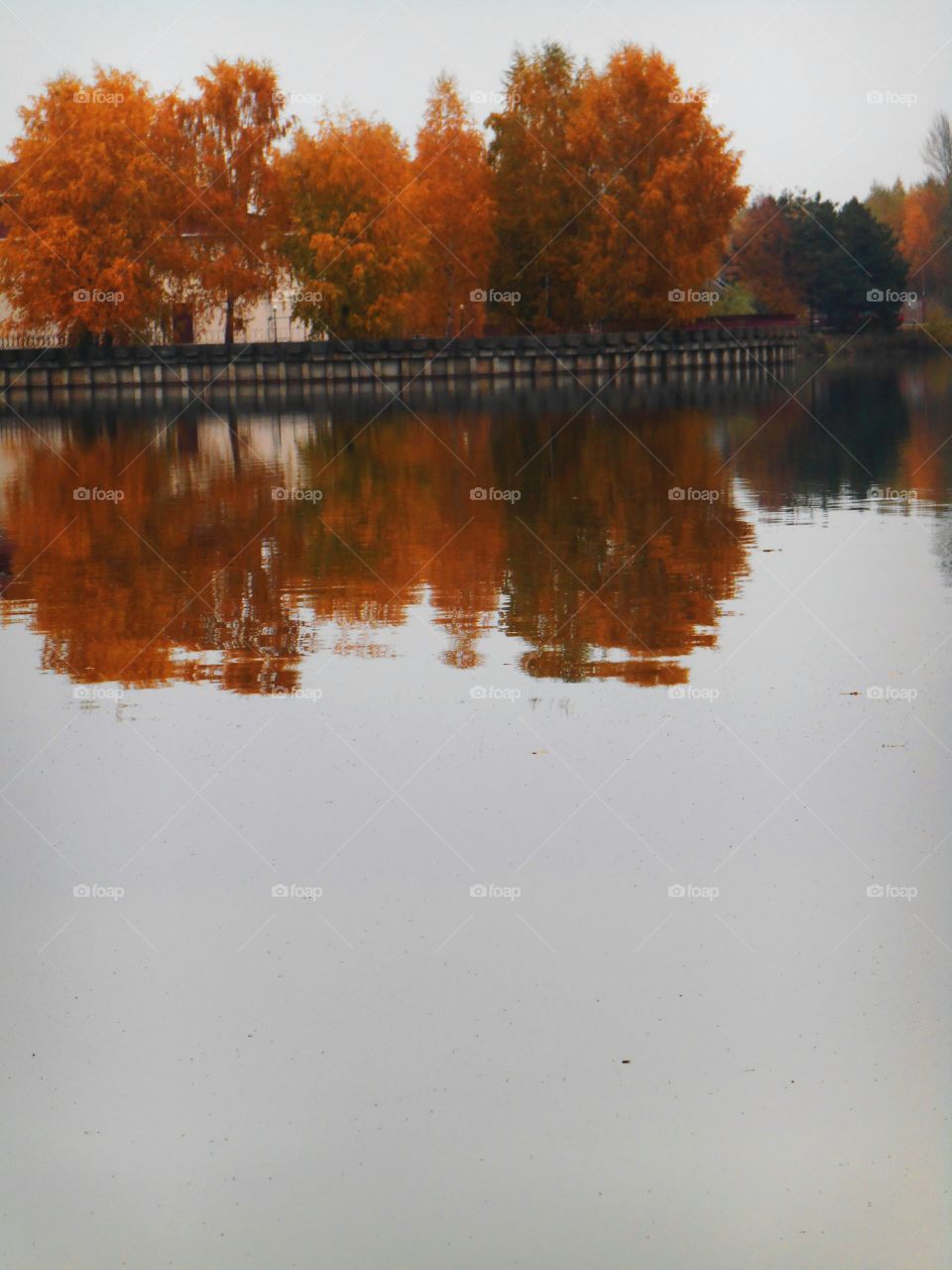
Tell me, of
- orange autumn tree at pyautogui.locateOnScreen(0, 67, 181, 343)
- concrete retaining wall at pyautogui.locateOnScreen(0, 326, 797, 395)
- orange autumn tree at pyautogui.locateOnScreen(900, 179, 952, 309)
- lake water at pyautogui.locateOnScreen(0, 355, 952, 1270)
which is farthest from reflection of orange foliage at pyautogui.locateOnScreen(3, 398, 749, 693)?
orange autumn tree at pyautogui.locateOnScreen(900, 179, 952, 309)

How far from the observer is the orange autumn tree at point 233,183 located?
51688 mm

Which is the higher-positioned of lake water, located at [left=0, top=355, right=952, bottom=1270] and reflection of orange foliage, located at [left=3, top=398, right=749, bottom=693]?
reflection of orange foliage, located at [left=3, top=398, right=749, bottom=693]

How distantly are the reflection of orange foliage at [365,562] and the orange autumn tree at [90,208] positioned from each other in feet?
93.6

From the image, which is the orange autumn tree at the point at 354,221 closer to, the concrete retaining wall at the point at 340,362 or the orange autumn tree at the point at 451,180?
the orange autumn tree at the point at 451,180

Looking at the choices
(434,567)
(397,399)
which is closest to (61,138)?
(397,399)

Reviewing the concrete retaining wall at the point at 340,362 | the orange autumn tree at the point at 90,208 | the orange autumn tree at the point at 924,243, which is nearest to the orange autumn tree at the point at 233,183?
the orange autumn tree at the point at 90,208

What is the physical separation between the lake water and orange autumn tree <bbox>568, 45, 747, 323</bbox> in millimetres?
41209

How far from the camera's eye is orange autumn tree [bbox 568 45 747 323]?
50.4m

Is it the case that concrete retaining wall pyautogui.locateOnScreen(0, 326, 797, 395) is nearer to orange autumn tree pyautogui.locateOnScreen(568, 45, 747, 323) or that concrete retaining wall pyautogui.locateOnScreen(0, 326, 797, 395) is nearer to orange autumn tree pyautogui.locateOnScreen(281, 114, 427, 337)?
orange autumn tree pyautogui.locateOnScreen(281, 114, 427, 337)

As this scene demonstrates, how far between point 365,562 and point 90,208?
4039 cm

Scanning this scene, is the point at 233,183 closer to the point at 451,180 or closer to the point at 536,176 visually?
the point at 451,180

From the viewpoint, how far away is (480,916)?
5.07 m

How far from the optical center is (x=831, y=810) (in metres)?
5.91

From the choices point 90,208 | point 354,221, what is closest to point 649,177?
point 354,221
